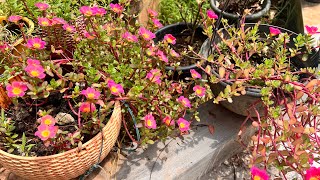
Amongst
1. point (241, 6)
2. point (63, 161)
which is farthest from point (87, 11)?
point (241, 6)

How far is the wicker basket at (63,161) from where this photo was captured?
138cm

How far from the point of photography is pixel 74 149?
4.66ft

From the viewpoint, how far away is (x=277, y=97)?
169 centimetres

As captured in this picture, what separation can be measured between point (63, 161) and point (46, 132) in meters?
0.14

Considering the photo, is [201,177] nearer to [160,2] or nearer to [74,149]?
[74,149]

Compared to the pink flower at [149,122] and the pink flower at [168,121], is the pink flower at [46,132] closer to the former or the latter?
the pink flower at [149,122]

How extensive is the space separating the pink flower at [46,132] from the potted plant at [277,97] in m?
0.70

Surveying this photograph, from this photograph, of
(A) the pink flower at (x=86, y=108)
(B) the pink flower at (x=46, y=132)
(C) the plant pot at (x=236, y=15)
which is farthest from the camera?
(C) the plant pot at (x=236, y=15)

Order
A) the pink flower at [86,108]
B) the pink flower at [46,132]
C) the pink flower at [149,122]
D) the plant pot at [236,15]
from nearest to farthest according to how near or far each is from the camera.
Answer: the pink flower at [46,132]
the pink flower at [86,108]
the pink flower at [149,122]
the plant pot at [236,15]

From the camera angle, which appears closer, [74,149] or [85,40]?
[74,149]

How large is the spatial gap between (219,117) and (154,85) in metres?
0.49

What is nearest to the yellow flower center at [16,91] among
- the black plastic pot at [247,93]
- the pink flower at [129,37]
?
the pink flower at [129,37]

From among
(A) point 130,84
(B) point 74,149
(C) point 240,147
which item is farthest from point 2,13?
(C) point 240,147

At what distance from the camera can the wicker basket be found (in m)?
1.38
